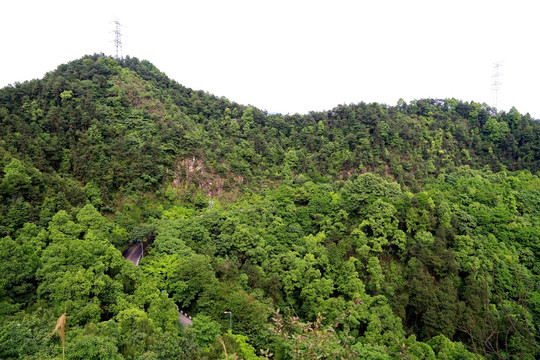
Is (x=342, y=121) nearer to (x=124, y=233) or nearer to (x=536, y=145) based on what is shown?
(x=536, y=145)

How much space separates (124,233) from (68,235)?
514 cm

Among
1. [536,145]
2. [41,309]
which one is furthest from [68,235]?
[536,145]

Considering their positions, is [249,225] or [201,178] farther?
[201,178]

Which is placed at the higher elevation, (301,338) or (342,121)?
(342,121)

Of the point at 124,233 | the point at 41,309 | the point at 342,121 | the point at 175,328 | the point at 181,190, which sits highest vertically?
the point at 342,121

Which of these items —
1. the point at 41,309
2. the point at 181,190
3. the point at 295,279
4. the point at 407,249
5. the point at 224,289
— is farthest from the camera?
the point at 181,190

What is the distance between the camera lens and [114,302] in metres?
17.1

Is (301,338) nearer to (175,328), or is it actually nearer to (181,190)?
(175,328)

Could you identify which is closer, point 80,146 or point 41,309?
point 41,309

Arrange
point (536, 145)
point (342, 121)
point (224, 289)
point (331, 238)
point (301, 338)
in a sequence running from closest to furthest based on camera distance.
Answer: point (301, 338), point (224, 289), point (331, 238), point (536, 145), point (342, 121)

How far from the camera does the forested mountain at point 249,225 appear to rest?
15.4 metres

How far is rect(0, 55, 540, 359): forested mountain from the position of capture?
1537 cm

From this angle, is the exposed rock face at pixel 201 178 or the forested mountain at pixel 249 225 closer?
the forested mountain at pixel 249 225

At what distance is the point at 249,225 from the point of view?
29438 mm
